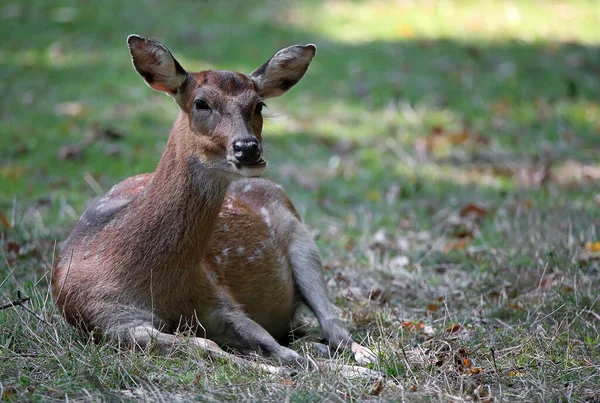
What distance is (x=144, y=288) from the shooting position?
4633mm

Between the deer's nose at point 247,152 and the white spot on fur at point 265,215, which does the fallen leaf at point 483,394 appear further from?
the white spot on fur at point 265,215

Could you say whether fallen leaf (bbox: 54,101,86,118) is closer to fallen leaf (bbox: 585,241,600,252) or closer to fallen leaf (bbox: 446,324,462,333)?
fallen leaf (bbox: 585,241,600,252)

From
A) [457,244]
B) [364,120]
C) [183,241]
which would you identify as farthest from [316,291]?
[364,120]

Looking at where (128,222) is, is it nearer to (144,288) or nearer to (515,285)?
(144,288)

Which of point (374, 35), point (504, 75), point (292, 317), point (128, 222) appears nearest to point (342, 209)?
point (292, 317)

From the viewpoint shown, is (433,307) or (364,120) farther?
(364,120)

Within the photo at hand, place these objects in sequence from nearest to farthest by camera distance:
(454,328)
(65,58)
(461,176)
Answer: (454,328)
(461,176)
(65,58)

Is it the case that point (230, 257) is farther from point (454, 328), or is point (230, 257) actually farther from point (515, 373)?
point (515, 373)

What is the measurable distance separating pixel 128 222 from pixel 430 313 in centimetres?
190

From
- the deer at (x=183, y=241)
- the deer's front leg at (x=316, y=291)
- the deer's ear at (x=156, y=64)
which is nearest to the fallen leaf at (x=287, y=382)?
the deer at (x=183, y=241)

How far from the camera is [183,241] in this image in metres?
4.69

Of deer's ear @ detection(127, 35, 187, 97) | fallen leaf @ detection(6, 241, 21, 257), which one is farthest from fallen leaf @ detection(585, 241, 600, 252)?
fallen leaf @ detection(6, 241, 21, 257)

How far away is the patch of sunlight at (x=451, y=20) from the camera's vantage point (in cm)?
1286

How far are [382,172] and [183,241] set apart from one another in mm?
4619
